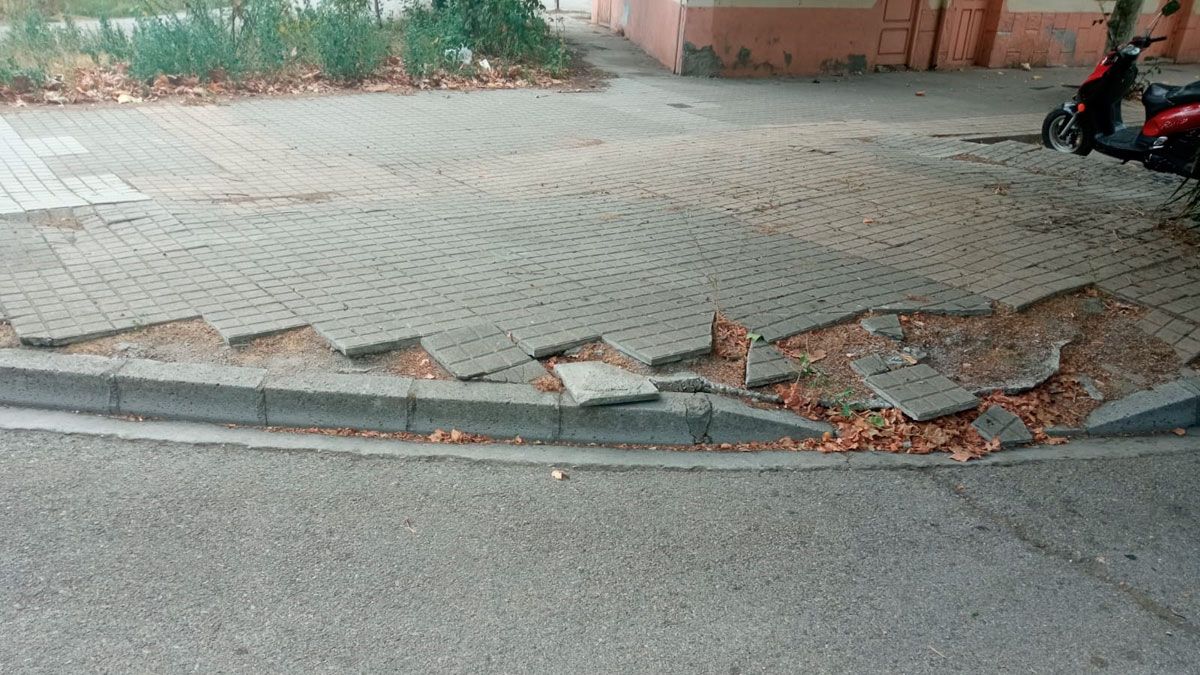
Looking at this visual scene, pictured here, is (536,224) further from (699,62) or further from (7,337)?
(699,62)

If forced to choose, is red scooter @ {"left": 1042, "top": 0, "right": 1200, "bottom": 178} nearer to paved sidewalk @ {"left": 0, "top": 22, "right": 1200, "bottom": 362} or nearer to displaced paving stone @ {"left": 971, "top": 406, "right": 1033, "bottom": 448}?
paved sidewalk @ {"left": 0, "top": 22, "right": 1200, "bottom": 362}

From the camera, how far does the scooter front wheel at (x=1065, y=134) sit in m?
10.2

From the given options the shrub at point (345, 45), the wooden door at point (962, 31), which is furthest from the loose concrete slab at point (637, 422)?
the wooden door at point (962, 31)

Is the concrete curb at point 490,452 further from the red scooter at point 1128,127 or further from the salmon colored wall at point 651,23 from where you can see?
the salmon colored wall at point 651,23

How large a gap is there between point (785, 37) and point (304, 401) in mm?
12532

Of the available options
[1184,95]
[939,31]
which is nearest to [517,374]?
[1184,95]

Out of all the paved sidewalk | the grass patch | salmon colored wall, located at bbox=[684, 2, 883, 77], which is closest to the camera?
the paved sidewalk

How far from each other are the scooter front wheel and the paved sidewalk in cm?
20

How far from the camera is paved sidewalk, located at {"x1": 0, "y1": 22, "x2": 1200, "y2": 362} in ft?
17.6

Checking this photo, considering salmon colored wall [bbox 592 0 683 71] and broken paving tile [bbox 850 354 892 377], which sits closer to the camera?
broken paving tile [bbox 850 354 892 377]

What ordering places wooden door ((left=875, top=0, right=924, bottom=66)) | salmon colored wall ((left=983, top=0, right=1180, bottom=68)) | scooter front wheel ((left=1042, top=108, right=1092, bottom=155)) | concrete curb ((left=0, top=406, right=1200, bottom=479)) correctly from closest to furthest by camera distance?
concrete curb ((left=0, top=406, right=1200, bottom=479)), scooter front wheel ((left=1042, top=108, right=1092, bottom=155)), wooden door ((left=875, top=0, right=924, bottom=66)), salmon colored wall ((left=983, top=0, right=1180, bottom=68))

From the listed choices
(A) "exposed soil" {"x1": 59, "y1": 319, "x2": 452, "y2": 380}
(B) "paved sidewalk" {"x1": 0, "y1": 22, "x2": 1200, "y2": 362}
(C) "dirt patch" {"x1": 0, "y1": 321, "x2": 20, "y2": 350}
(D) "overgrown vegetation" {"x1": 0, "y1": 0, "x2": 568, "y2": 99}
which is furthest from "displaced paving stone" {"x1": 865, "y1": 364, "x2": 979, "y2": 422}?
(D) "overgrown vegetation" {"x1": 0, "y1": 0, "x2": 568, "y2": 99}

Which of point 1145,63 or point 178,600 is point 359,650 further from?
point 1145,63

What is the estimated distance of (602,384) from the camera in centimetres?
459
